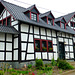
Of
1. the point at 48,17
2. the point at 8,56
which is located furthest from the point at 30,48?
the point at 48,17

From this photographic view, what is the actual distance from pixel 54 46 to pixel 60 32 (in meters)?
2.18

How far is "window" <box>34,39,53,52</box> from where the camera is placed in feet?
45.1

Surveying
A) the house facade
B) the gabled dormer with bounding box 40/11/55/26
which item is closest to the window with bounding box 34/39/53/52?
the house facade

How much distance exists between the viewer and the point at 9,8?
13836 mm

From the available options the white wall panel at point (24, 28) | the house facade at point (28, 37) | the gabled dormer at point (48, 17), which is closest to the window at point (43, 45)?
the house facade at point (28, 37)

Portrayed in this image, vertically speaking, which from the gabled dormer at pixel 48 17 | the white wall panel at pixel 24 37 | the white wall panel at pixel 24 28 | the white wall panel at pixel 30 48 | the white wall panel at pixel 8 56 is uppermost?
the gabled dormer at pixel 48 17

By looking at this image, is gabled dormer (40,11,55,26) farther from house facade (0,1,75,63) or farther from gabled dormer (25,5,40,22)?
gabled dormer (25,5,40,22)

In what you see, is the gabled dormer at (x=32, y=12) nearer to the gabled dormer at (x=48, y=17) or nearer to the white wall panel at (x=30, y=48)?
the gabled dormer at (x=48, y=17)

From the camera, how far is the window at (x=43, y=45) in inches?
541

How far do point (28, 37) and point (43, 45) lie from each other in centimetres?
249

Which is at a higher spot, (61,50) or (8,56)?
(61,50)

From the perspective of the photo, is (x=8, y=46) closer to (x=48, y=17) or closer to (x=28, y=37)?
(x=28, y=37)

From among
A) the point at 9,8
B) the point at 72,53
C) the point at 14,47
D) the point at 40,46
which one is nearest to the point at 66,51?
the point at 72,53

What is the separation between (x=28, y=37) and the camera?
12.9m
